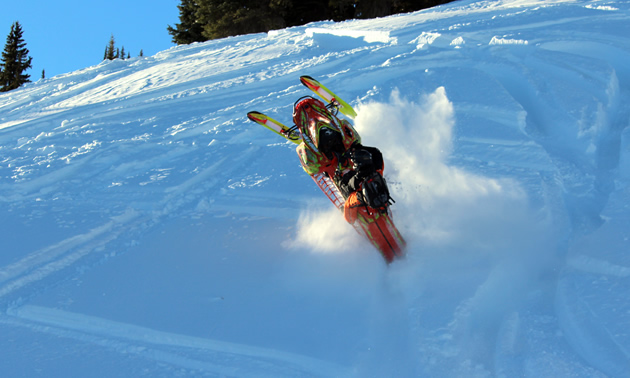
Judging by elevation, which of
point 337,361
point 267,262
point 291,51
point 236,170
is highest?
point 291,51

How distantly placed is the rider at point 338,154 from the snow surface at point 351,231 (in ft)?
1.96

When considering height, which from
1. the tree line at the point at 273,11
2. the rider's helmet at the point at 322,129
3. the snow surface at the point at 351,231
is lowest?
the snow surface at the point at 351,231

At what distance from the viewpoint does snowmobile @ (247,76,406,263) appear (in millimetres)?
4820

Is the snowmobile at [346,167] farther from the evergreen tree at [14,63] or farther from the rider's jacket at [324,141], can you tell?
the evergreen tree at [14,63]

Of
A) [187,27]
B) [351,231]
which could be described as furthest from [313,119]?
[187,27]

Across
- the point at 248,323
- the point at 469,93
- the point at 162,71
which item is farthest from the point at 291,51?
the point at 248,323

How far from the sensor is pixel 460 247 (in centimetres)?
493

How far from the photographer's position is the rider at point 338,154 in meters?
4.86

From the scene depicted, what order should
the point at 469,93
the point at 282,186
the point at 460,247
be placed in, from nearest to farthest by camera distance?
the point at 460,247
the point at 282,186
the point at 469,93

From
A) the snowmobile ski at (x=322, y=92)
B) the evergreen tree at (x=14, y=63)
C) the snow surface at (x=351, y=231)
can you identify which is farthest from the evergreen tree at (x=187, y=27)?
the snowmobile ski at (x=322, y=92)

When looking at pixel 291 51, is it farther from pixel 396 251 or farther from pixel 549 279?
pixel 549 279

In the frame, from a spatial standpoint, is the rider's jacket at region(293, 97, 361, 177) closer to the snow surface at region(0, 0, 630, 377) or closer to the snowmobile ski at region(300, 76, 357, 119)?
the snowmobile ski at region(300, 76, 357, 119)

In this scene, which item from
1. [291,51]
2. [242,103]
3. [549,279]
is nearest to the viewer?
[549,279]

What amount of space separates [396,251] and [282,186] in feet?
7.50
